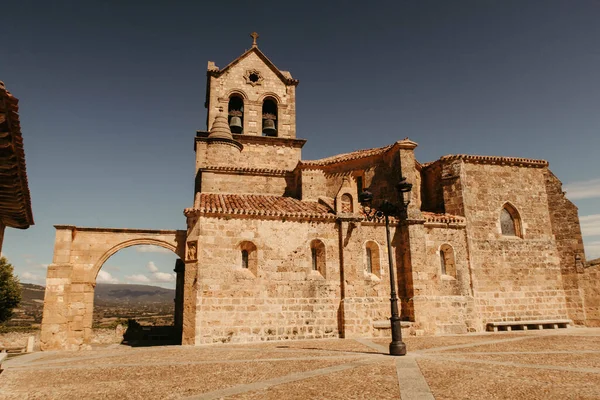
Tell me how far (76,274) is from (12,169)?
9.43 m

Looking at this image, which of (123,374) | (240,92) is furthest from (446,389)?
(240,92)

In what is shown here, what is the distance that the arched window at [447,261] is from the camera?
1540cm

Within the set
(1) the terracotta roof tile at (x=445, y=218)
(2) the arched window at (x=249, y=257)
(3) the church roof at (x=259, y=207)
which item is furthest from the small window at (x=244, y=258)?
(1) the terracotta roof tile at (x=445, y=218)

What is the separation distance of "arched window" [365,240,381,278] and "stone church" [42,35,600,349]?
63mm

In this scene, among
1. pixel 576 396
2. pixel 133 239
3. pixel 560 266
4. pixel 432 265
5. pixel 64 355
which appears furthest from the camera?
pixel 560 266

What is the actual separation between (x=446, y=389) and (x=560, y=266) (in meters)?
14.4

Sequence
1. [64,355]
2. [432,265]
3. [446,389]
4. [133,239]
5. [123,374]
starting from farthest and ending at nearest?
[432,265], [133,239], [64,355], [123,374], [446,389]

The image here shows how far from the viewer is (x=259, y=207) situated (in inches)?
581

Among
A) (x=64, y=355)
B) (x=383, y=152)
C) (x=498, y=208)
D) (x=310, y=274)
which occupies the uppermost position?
(x=383, y=152)

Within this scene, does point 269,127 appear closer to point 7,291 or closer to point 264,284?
point 264,284

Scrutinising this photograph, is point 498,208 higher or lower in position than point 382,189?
lower

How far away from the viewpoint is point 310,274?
46.1 feet

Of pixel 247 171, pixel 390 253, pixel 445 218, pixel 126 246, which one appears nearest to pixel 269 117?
A: pixel 247 171

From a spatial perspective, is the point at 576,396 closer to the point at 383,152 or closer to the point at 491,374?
the point at 491,374
